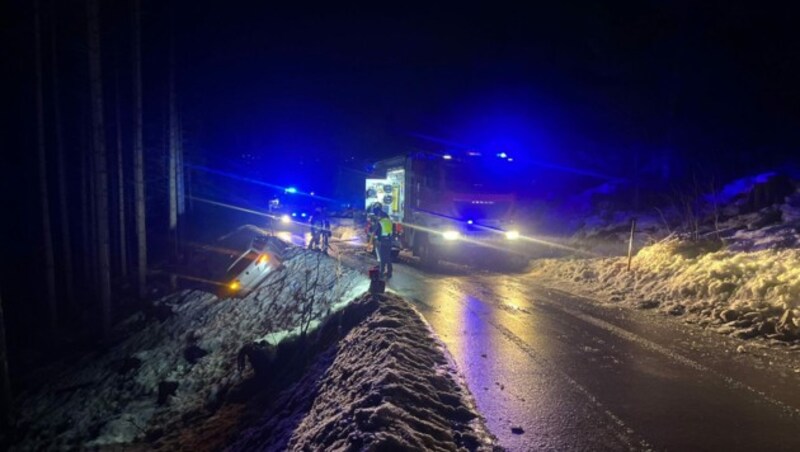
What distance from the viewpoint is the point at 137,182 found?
49.0 ft

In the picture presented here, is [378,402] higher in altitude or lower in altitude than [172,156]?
lower

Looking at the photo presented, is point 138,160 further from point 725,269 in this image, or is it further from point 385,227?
point 725,269

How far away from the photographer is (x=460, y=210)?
16.7 metres

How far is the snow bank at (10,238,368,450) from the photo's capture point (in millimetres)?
9742

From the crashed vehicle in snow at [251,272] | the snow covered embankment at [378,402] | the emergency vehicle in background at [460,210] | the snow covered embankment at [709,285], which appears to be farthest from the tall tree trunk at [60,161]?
the snow covered embankment at [709,285]

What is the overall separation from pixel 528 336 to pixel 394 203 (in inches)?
508

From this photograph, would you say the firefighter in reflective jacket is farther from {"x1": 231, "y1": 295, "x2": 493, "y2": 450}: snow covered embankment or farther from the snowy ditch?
{"x1": 231, "y1": 295, "x2": 493, "y2": 450}: snow covered embankment

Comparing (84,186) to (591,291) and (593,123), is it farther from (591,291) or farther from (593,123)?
(593,123)

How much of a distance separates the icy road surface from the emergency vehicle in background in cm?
643

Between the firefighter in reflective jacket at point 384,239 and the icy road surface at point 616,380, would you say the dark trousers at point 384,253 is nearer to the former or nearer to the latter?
the firefighter in reflective jacket at point 384,239

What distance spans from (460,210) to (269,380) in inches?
386

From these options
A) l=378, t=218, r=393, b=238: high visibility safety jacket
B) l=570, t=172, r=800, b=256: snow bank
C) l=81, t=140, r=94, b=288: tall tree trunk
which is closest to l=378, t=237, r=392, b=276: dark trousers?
l=378, t=218, r=393, b=238: high visibility safety jacket

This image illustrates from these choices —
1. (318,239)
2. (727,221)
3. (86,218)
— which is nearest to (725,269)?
(727,221)

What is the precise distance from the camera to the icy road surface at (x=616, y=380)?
4.70 meters
